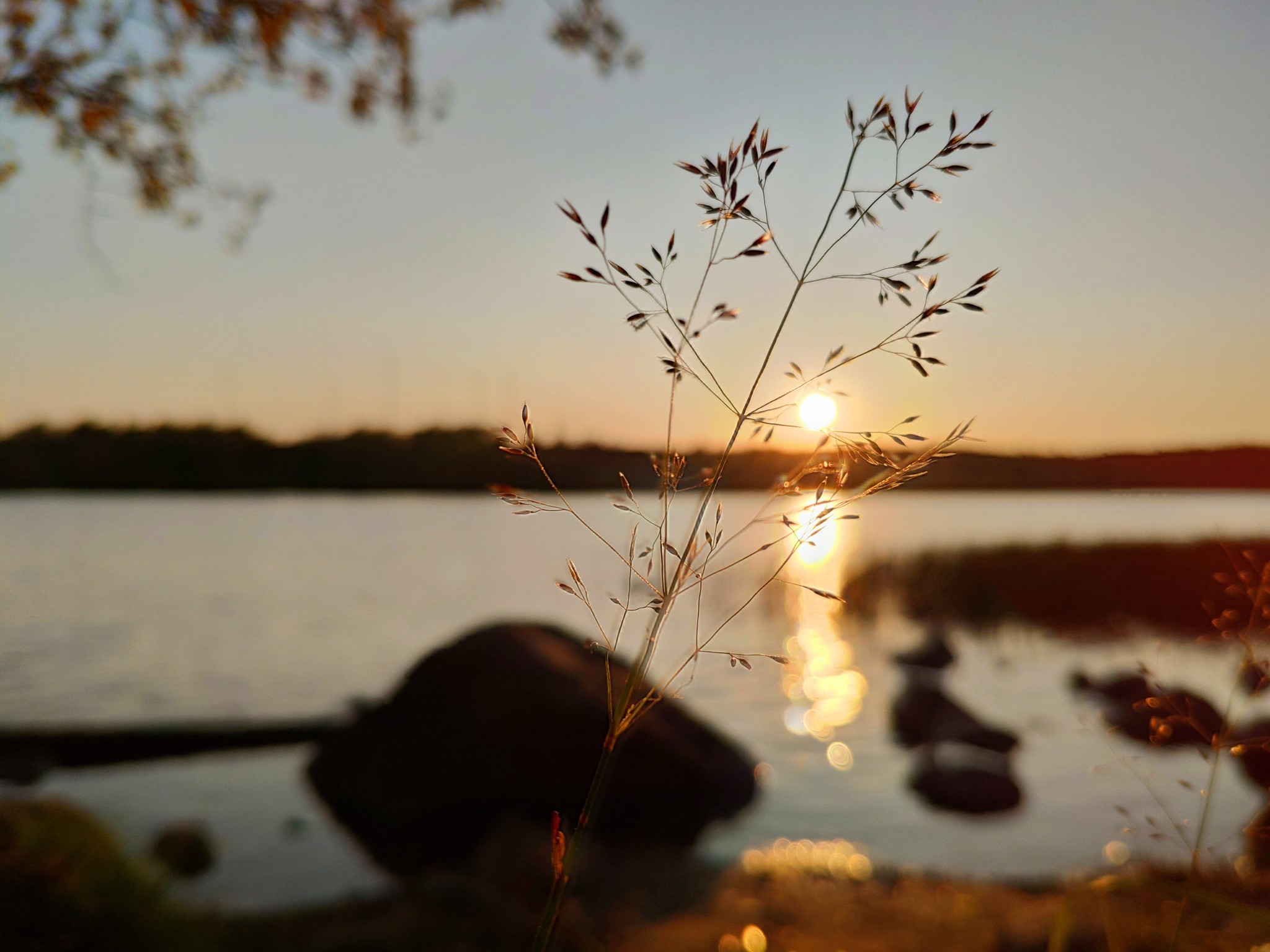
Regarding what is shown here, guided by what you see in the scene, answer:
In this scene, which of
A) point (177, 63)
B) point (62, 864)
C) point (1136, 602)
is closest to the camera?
point (62, 864)

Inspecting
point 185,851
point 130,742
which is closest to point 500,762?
point 185,851

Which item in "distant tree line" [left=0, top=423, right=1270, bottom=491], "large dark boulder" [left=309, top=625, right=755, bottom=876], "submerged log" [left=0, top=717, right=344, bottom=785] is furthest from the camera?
"submerged log" [left=0, top=717, right=344, bottom=785]

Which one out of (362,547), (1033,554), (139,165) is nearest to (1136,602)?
(1033,554)

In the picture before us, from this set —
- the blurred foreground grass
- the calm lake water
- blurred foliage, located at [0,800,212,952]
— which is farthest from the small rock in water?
blurred foliage, located at [0,800,212,952]

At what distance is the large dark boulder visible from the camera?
824 cm

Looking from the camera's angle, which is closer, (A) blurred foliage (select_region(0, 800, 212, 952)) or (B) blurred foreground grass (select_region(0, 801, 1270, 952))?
(A) blurred foliage (select_region(0, 800, 212, 952))

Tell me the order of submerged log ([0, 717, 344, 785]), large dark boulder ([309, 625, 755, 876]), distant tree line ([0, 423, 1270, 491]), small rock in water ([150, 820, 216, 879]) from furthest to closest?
submerged log ([0, 717, 344, 785]) → large dark boulder ([309, 625, 755, 876]) → small rock in water ([150, 820, 216, 879]) → distant tree line ([0, 423, 1270, 491])

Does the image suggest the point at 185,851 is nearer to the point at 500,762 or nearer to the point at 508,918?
the point at 500,762

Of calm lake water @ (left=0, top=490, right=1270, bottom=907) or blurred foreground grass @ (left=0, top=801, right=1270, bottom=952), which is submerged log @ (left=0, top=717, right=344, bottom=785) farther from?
blurred foreground grass @ (left=0, top=801, right=1270, bottom=952)

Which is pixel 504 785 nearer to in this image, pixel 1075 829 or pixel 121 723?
pixel 1075 829

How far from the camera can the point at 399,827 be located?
8.38m

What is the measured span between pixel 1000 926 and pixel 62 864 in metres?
5.18

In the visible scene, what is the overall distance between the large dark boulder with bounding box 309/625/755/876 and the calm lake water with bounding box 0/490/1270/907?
439 mm

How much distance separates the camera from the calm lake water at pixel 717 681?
8359 millimetres
